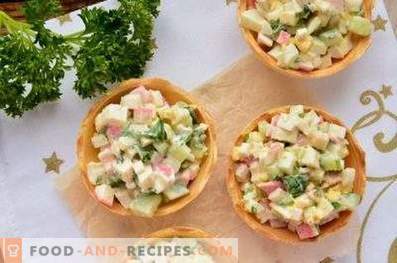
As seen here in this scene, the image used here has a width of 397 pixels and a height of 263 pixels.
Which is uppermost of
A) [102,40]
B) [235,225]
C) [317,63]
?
[102,40]

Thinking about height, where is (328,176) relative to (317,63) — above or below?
below

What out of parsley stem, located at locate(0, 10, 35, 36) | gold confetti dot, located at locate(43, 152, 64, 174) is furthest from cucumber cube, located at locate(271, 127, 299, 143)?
parsley stem, located at locate(0, 10, 35, 36)

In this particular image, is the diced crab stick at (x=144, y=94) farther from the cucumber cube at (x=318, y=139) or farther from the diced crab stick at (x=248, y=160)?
the cucumber cube at (x=318, y=139)

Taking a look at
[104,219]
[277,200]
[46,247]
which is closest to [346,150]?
[277,200]

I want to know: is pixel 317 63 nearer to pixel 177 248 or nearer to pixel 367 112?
pixel 367 112

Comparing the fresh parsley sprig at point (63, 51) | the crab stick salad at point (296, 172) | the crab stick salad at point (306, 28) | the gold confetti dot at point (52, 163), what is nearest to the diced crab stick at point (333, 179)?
the crab stick salad at point (296, 172)
